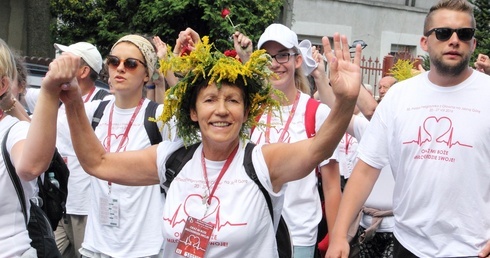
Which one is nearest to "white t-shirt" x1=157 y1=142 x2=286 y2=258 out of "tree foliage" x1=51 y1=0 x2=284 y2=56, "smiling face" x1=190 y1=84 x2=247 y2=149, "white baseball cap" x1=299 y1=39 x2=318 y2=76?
"smiling face" x1=190 y1=84 x2=247 y2=149

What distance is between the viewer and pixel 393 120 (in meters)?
4.08

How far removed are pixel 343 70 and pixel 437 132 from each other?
2.92 feet

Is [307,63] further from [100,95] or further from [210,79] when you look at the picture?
[210,79]

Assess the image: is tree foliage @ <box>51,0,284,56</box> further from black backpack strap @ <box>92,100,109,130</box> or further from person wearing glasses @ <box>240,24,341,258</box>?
person wearing glasses @ <box>240,24,341,258</box>

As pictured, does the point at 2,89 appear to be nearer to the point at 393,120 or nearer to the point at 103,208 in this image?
the point at 103,208

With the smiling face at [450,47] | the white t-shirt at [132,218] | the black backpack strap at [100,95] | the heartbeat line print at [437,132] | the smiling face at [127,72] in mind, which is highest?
the smiling face at [450,47]

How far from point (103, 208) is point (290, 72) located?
1539 millimetres

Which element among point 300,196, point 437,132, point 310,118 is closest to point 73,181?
point 300,196

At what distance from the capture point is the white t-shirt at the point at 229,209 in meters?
3.25

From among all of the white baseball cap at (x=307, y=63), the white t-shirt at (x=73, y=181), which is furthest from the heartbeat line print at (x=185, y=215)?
the white t-shirt at (x=73, y=181)

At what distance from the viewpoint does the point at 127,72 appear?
507 centimetres

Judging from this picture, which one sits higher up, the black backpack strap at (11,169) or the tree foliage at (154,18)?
the tree foliage at (154,18)

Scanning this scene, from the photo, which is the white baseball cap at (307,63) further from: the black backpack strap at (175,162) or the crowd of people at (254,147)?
the black backpack strap at (175,162)

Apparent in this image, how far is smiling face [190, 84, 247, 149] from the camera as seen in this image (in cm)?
336
